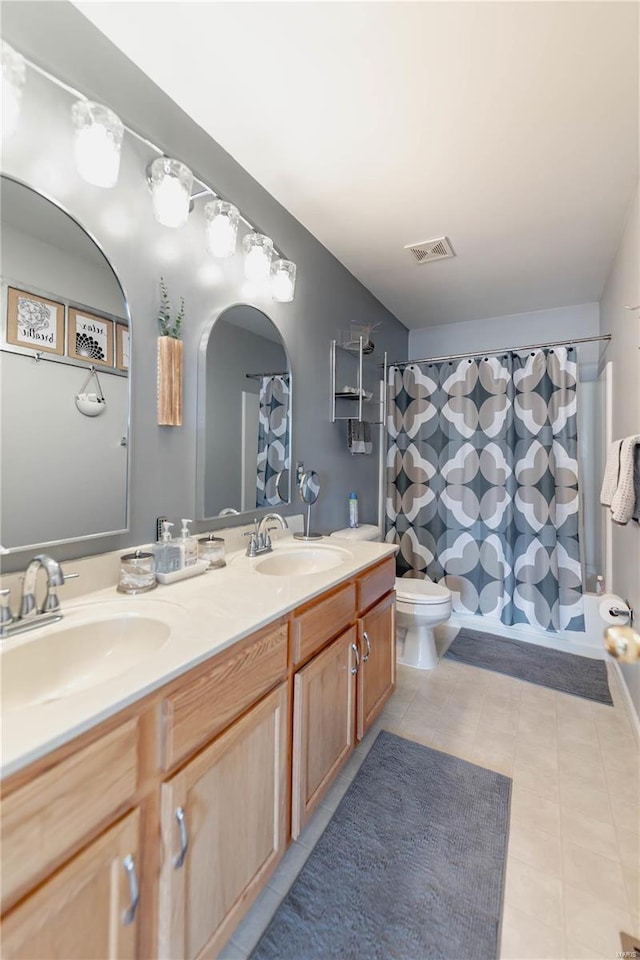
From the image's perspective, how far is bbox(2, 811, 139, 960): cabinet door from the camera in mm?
542

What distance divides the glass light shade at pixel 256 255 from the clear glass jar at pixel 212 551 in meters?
1.09

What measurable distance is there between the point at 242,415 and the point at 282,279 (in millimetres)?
658

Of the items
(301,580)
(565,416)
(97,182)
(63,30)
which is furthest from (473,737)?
(63,30)

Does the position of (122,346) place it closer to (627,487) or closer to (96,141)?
(96,141)

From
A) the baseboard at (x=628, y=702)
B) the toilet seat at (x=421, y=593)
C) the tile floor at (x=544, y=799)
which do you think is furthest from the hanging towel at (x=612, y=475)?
the tile floor at (x=544, y=799)

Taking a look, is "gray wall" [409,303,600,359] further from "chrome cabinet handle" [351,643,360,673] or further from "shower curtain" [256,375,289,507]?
"chrome cabinet handle" [351,643,360,673]

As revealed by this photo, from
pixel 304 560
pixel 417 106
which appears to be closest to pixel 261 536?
pixel 304 560

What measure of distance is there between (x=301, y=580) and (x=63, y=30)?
64.7 inches

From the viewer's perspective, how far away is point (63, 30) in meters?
1.05

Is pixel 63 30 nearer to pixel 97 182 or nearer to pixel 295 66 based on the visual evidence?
pixel 97 182

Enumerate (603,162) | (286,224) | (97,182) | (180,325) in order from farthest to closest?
(286,224), (603,162), (180,325), (97,182)

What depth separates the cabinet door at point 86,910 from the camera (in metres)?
0.54

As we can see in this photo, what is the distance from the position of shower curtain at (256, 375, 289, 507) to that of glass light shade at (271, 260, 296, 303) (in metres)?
0.36

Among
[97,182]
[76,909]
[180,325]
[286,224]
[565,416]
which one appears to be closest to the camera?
[76,909]
